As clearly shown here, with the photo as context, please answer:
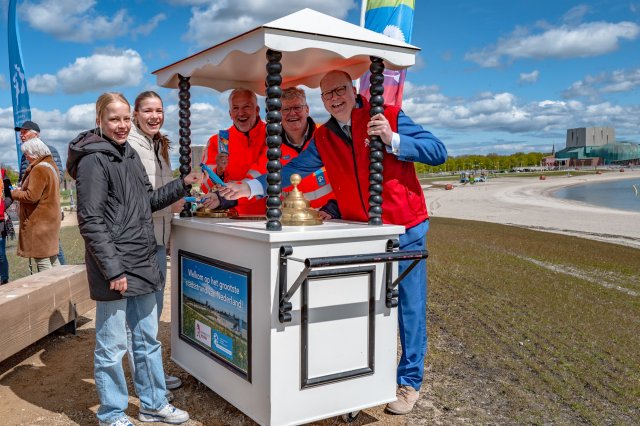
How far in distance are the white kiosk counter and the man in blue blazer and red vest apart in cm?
29

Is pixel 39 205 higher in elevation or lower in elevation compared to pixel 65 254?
higher

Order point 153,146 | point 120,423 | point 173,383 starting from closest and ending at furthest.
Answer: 1. point 120,423
2. point 153,146
3. point 173,383

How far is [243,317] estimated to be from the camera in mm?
3623

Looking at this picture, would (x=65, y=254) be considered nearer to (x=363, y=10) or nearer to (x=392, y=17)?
(x=363, y=10)

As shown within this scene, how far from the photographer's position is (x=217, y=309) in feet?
13.1

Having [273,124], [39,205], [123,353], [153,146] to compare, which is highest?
[273,124]

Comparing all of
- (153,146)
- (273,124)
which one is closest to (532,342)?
(273,124)

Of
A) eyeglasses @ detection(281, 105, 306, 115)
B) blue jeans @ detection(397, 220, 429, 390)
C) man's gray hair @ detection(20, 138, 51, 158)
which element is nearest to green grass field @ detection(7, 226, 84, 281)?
man's gray hair @ detection(20, 138, 51, 158)

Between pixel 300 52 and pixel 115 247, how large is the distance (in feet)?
5.95

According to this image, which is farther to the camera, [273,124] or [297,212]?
[297,212]

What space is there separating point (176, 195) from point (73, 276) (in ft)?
8.44

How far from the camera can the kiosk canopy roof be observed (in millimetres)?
3357

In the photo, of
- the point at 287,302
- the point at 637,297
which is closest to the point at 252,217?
the point at 287,302

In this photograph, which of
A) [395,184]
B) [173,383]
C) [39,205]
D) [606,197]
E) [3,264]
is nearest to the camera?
[395,184]
